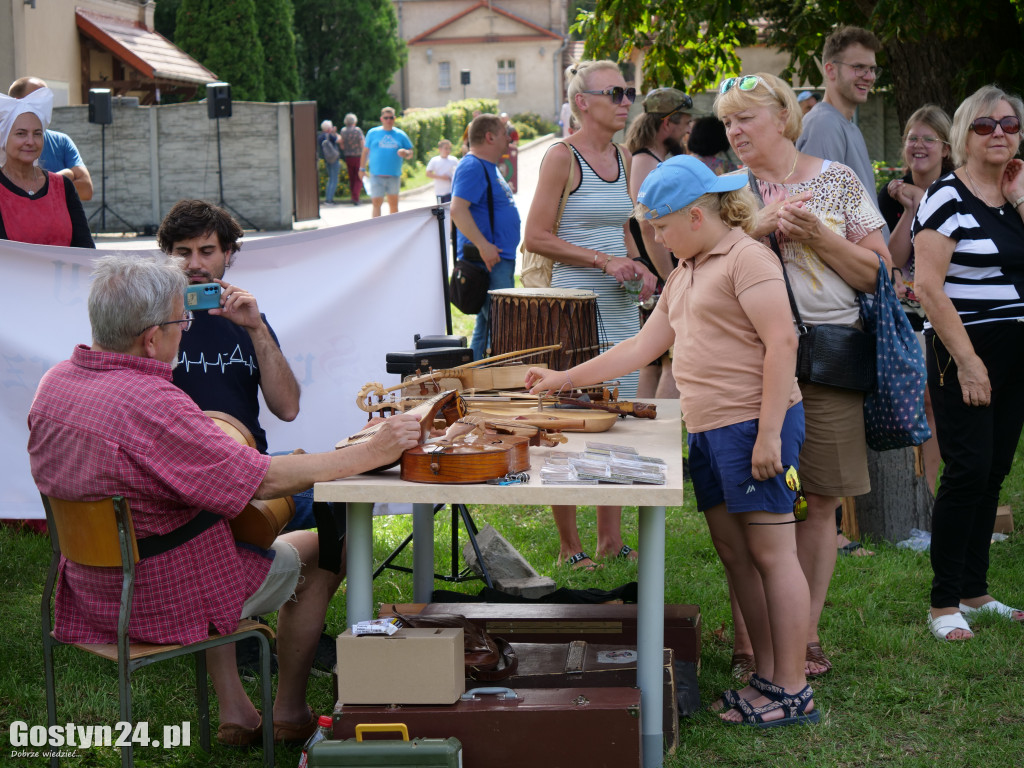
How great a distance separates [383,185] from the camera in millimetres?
20797

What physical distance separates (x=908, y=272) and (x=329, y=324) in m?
3.08

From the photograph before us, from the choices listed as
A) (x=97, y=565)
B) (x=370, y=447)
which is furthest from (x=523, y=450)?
(x=97, y=565)

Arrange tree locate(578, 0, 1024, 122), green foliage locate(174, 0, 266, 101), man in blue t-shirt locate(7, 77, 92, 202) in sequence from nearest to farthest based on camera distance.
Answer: man in blue t-shirt locate(7, 77, 92, 202) < tree locate(578, 0, 1024, 122) < green foliage locate(174, 0, 266, 101)

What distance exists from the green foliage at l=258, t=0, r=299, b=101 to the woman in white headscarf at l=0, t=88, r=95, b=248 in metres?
28.5

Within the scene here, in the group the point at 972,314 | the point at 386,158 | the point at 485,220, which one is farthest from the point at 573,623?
the point at 386,158

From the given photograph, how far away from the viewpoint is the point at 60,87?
23703 mm

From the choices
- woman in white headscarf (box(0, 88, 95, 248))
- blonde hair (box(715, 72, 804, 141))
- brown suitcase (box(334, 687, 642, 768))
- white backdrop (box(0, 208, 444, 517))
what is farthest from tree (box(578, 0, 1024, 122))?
brown suitcase (box(334, 687, 642, 768))

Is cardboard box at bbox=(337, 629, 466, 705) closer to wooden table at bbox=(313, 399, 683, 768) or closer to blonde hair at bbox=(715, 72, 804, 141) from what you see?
wooden table at bbox=(313, 399, 683, 768)

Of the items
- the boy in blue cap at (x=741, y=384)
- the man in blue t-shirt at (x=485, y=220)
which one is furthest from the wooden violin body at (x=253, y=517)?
the man in blue t-shirt at (x=485, y=220)

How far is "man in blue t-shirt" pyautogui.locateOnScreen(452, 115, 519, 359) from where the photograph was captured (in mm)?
→ 6895

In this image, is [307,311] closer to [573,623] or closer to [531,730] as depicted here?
[573,623]

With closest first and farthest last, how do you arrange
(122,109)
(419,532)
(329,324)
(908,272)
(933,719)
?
1. (933,719)
2. (419,532)
3. (329,324)
4. (908,272)
5. (122,109)

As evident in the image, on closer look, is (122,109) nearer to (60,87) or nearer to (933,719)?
(60,87)

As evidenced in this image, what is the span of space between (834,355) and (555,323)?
1223mm
